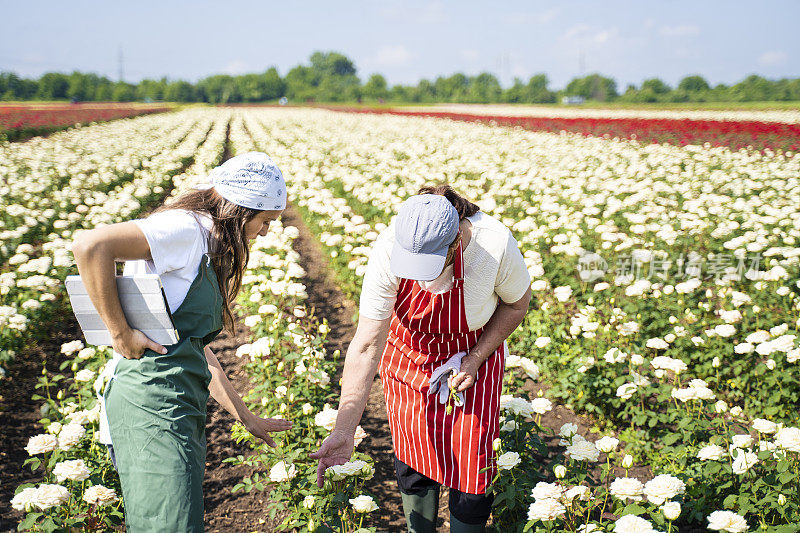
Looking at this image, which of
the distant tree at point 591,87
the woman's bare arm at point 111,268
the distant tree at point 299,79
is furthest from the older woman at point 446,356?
the distant tree at point 299,79

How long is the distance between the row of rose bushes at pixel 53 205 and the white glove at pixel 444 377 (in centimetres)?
318

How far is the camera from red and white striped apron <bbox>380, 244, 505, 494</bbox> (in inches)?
80.4

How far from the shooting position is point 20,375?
4.37 metres

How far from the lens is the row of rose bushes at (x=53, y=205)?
4.58 meters

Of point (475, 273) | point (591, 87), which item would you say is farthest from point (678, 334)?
point (591, 87)

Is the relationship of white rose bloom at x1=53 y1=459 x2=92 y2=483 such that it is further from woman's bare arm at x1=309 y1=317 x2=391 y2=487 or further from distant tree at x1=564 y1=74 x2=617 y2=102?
distant tree at x1=564 y1=74 x2=617 y2=102

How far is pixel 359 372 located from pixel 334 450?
0.30 metres

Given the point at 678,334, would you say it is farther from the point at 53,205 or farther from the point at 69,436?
the point at 53,205

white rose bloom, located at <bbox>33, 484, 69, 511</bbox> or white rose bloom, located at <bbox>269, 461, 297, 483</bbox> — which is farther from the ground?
white rose bloom, located at <bbox>33, 484, 69, 511</bbox>

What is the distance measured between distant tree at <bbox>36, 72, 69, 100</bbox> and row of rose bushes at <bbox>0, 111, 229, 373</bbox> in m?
77.9

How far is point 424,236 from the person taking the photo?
1660 millimetres

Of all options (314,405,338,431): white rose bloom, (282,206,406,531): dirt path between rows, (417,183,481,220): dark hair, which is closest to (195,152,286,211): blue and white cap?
(417,183,481,220): dark hair

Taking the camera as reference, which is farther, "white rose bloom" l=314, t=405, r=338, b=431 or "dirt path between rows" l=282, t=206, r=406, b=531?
"dirt path between rows" l=282, t=206, r=406, b=531

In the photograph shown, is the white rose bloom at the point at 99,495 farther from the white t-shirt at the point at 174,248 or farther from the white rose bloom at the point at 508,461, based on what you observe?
the white rose bloom at the point at 508,461
